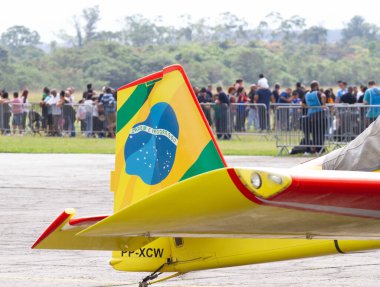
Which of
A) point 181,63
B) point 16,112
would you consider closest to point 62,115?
point 16,112

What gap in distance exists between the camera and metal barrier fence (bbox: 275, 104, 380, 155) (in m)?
24.5

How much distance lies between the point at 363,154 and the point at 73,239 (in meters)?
1.74

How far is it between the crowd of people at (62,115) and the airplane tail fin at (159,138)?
2569cm

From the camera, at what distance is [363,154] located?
620 centimetres

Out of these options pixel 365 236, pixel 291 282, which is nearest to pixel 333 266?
pixel 291 282

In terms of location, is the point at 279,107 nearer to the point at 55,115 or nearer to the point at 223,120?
the point at 223,120

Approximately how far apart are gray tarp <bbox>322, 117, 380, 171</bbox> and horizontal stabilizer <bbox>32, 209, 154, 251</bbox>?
4.31 feet

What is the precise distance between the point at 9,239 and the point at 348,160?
567 cm

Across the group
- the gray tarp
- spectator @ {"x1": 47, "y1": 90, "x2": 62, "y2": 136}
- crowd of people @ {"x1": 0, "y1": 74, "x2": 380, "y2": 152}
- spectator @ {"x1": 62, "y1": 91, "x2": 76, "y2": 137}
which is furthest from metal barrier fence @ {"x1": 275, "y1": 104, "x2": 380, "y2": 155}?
the gray tarp

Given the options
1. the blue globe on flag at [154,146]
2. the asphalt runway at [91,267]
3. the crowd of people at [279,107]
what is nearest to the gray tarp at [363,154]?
the blue globe on flag at [154,146]

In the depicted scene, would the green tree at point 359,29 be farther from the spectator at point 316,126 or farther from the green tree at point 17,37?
the spectator at point 316,126

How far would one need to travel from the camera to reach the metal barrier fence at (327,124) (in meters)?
24.5

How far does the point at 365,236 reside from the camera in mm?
5699

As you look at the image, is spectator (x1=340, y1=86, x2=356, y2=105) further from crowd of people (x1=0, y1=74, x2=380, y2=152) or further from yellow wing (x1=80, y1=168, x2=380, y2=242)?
yellow wing (x1=80, y1=168, x2=380, y2=242)
